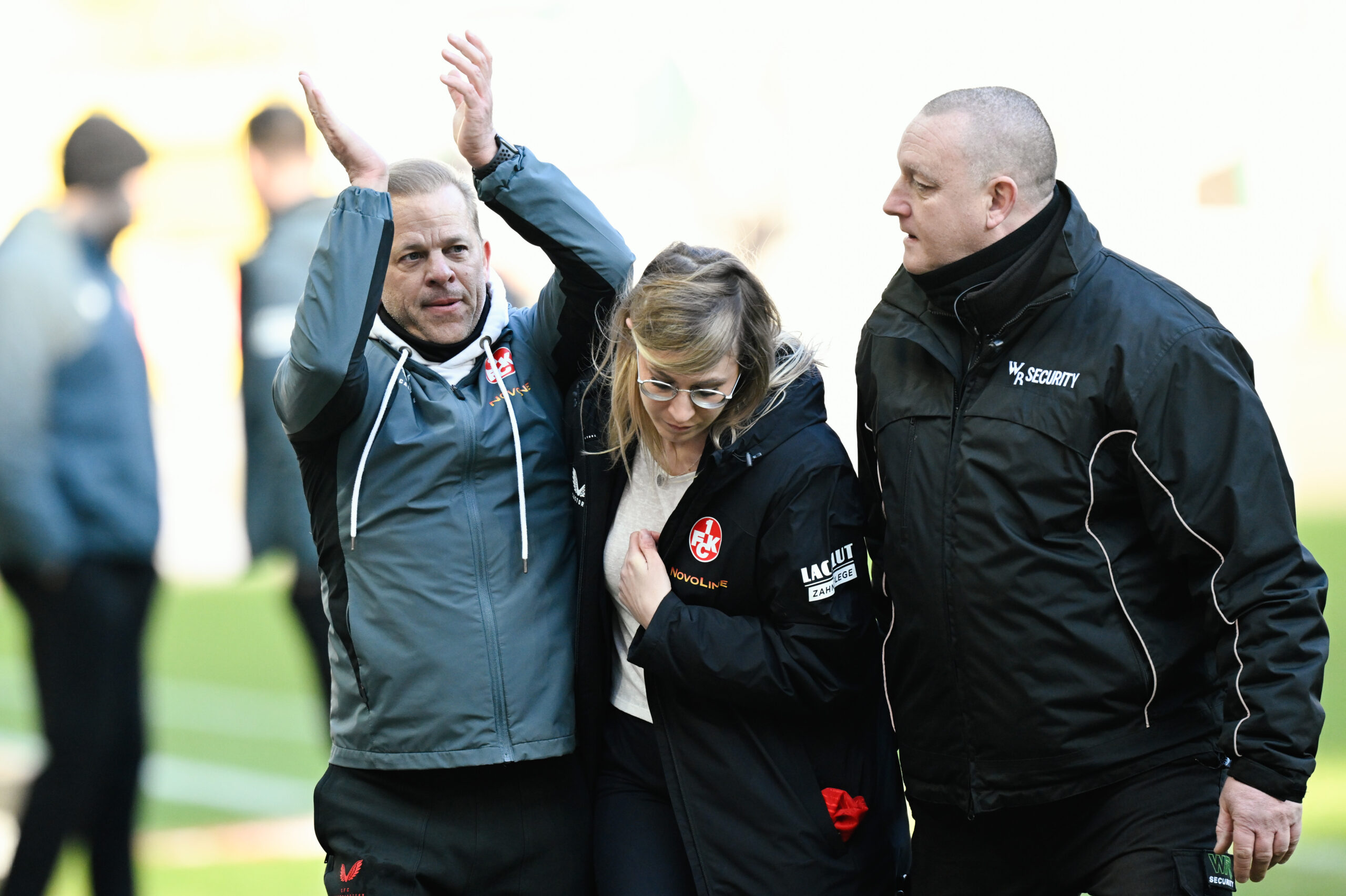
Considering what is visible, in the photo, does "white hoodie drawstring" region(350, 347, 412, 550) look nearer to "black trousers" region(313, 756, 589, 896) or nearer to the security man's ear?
"black trousers" region(313, 756, 589, 896)

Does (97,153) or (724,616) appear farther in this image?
(97,153)

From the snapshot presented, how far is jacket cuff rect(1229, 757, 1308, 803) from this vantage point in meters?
2.14

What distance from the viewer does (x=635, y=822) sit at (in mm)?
2533

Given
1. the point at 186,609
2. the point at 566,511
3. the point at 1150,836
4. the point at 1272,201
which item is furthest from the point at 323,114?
the point at 1272,201

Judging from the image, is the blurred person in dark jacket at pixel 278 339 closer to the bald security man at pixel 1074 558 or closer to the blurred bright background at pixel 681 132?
the bald security man at pixel 1074 558

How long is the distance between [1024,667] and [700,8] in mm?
12886

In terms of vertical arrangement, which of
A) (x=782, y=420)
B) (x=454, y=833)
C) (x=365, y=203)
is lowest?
(x=454, y=833)

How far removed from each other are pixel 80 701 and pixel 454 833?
87.0 inches

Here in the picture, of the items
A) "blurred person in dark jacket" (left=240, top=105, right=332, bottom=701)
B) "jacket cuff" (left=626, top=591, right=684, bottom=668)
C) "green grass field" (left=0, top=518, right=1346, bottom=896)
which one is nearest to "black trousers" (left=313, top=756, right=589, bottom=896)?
"jacket cuff" (left=626, top=591, right=684, bottom=668)

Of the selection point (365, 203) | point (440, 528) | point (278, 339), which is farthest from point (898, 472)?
point (278, 339)

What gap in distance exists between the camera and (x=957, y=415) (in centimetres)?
241

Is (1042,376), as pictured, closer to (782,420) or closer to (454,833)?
(782,420)

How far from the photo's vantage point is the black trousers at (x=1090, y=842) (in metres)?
2.27

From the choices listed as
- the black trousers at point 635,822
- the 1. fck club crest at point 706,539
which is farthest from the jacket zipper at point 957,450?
the black trousers at point 635,822
